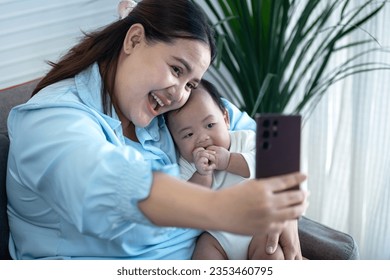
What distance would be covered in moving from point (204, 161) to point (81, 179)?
2.00 feet

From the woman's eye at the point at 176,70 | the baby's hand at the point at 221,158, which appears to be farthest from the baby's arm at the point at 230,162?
the woman's eye at the point at 176,70

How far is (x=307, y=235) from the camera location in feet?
6.68

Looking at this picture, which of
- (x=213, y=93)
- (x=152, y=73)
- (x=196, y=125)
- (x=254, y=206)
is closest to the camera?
(x=254, y=206)

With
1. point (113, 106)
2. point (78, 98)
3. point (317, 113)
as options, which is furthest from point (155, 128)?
point (317, 113)

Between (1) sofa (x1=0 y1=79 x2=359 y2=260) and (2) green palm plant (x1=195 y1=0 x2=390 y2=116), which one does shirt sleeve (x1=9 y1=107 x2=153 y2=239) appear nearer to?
(1) sofa (x1=0 y1=79 x2=359 y2=260)

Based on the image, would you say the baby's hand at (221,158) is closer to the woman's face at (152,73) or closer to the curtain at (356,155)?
the woman's face at (152,73)

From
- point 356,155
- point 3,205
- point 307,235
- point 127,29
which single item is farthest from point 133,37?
point 356,155

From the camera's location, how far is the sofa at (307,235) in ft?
5.67

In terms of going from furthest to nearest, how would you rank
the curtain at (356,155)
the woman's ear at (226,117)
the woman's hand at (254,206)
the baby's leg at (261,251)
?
the curtain at (356,155)
the woman's ear at (226,117)
the baby's leg at (261,251)
the woman's hand at (254,206)

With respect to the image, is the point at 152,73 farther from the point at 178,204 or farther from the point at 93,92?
the point at 178,204

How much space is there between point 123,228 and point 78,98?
1.27 ft

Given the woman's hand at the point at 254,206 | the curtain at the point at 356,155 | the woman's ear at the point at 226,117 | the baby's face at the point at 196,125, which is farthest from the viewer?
the curtain at the point at 356,155

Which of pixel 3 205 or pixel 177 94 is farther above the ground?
pixel 177 94

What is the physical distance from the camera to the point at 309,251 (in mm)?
2014
